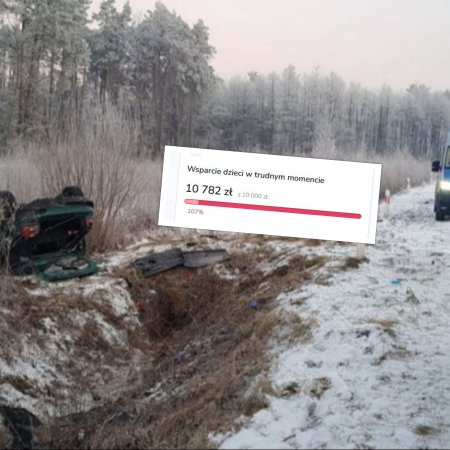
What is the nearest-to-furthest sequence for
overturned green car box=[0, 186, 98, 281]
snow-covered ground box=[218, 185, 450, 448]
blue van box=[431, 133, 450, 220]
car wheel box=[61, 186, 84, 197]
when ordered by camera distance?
1. snow-covered ground box=[218, 185, 450, 448]
2. overturned green car box=[0, 186, 98, 281]
3. car wheel box=[61, 186, 84, 197]
4. blue van box=[431, 133, 450, 220]

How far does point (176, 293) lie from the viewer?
340 inches

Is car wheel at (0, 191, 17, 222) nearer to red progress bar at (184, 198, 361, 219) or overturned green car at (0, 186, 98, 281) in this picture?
overturned green car at (0, 186, 98, 281)

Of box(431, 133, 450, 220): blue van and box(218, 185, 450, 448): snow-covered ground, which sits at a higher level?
box(431, 133, 450, 220): blue van

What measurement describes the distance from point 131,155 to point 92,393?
23.3 ft

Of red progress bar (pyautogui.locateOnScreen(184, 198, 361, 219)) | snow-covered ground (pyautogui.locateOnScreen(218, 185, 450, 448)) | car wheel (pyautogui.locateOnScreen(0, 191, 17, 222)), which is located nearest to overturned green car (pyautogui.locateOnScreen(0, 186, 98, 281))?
car wheel (pyautogui.locateOnScreen(0, 191, 17, 222))

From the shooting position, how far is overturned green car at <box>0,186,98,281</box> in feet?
24.4

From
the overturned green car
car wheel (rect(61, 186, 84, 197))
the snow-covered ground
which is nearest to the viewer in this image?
the snow-covered ground

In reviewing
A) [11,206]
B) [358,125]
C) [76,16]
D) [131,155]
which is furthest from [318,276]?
[358,125]

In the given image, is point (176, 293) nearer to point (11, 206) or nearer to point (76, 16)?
point (11, 206)
